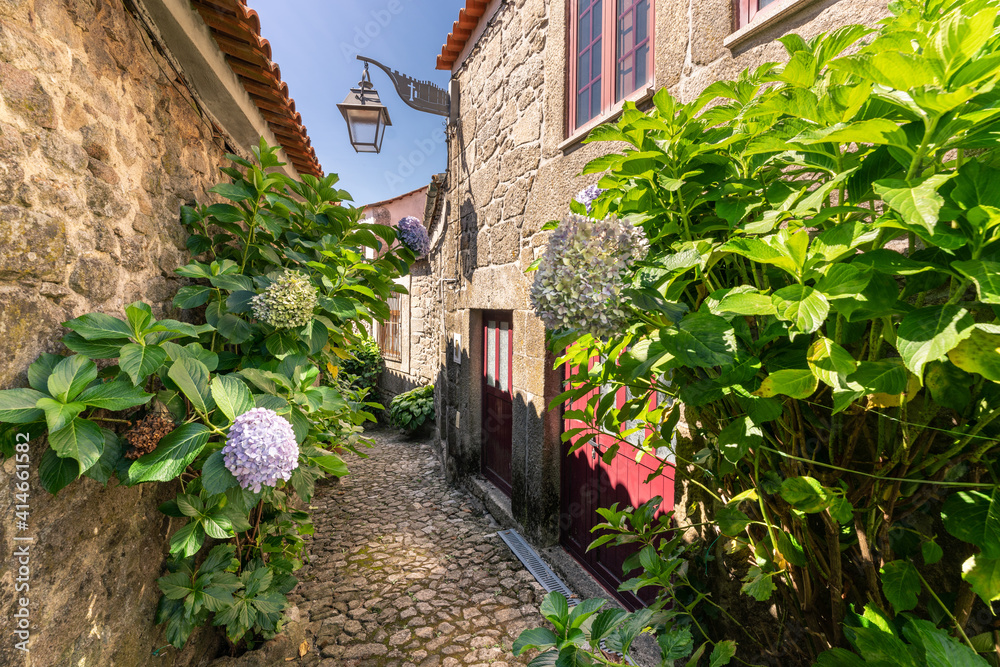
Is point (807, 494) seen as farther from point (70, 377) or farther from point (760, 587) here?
point (70, 377)

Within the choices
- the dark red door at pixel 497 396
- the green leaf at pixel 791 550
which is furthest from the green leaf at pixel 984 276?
the dark red door at pixel 497 396

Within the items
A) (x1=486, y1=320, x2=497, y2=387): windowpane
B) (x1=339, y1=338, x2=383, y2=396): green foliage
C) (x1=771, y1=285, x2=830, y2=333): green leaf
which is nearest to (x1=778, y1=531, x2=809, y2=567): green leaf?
(x1=771, y1=285, x2=830, y2=333): green leaf

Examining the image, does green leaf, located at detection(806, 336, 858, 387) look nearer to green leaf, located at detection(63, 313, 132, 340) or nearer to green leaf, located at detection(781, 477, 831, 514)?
green leaf, located at detection(781, 477, 831, 514)

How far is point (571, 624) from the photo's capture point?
1189 mm

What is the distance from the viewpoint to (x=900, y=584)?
3.07 feet

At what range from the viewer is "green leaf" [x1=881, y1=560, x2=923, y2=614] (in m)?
0.92

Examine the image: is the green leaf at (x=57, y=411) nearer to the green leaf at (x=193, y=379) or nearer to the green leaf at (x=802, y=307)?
the green leaf at (x=193, y=379)

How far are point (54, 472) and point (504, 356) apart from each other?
3.47m

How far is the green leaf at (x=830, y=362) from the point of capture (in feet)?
2.49

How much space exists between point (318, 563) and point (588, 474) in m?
2.22

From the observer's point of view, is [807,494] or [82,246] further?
[82,246]

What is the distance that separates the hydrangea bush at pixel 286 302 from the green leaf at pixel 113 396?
0.59 metres

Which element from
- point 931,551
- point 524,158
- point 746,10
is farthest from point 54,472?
point 524,158

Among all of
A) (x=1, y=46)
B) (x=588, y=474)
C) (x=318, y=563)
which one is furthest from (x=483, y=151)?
(x=318, y=563)
